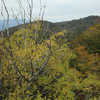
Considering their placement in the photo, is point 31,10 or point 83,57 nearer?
point 31,10

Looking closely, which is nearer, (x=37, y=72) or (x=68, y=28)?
(x=37, y=72)

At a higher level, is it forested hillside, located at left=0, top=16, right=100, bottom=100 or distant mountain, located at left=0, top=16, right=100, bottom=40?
distant mountain, located at left=0, top=16, right=100, bottom=40

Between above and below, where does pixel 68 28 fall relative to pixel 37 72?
above

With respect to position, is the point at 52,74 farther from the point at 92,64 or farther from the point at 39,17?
the point at 92,64

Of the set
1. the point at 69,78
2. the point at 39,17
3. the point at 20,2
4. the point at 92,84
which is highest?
the point at 20,2

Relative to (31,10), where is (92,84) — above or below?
below

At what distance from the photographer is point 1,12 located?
4383mm

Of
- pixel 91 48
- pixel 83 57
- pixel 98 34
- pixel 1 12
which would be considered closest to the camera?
pixel 1 12

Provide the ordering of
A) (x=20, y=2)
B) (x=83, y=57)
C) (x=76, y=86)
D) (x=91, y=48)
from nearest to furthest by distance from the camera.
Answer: (x=20, y=2) < (x=76, y=86) < (x=83, y=57) < (x=91, y=48)

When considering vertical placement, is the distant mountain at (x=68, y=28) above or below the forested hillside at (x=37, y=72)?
above

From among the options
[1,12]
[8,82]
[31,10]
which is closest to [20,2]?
[31,10]

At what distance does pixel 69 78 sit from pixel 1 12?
7.11 m

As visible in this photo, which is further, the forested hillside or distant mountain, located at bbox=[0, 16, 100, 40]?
distant mountain, located at bbox=[0, 16, 100, 40]

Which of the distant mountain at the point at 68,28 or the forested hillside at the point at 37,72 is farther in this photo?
the distant mountain at the point at 68,28
